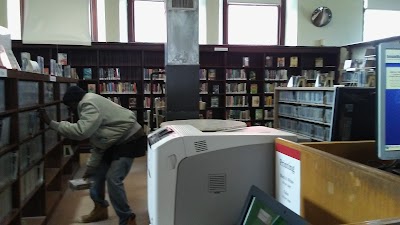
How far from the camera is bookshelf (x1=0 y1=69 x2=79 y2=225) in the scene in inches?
93.1

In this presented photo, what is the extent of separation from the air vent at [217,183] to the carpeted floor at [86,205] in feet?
7.58

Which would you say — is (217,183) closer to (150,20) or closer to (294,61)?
(150,20)

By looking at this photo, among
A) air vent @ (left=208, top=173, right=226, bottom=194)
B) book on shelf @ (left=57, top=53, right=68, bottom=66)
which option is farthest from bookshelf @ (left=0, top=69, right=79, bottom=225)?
book on shelf @ (left=57, top=53, right=68, bottom=66)

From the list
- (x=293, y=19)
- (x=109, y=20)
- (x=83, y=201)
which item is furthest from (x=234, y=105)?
(x=83, y=201)

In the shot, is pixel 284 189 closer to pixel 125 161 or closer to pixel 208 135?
pixel 208 135

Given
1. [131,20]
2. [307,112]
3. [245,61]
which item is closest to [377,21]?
[245,61]

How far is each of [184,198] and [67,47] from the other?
6550 millimetres

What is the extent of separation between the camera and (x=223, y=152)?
130cm

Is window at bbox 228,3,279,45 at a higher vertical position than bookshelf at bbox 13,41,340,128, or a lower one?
higher

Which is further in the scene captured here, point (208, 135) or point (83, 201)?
point (83, 201)

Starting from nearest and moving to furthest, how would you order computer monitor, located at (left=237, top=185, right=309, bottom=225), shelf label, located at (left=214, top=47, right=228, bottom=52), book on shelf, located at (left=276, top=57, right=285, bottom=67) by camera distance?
1. computer monitor, located at (left=237, top=185, right=309, bottom=225)
2. shelf label, located at (left=214, top=47, right=228, bottom=52)
3. book on shelf, located at (left=276, top=57, right=285, bottom=67)

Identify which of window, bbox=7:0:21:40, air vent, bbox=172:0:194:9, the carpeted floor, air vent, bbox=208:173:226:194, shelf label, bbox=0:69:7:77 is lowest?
the carpeted floor

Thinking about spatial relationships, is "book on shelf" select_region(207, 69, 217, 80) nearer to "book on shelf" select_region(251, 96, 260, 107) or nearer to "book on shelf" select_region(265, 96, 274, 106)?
"book on shelf" select_region(251, 96, 260, 107)

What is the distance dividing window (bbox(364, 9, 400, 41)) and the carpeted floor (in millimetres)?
6549
